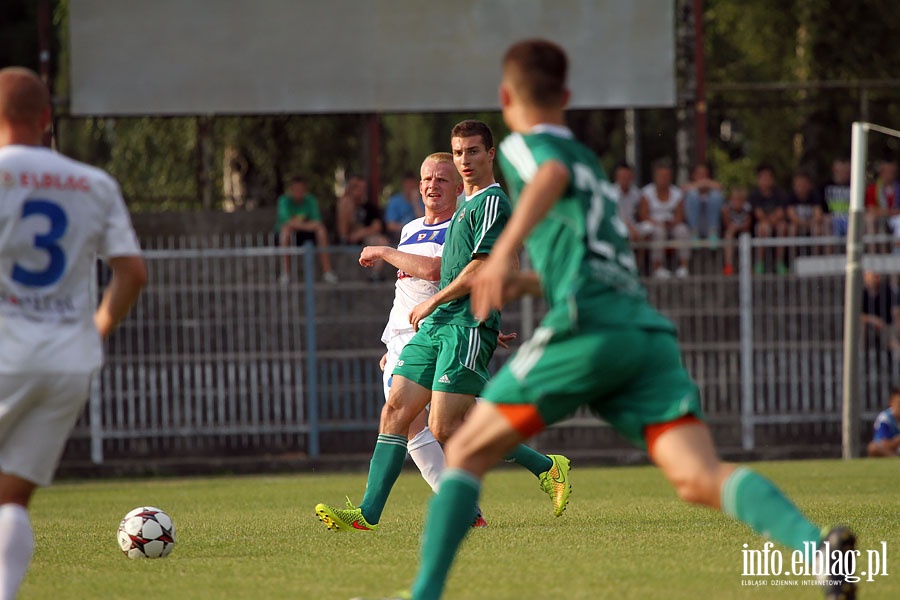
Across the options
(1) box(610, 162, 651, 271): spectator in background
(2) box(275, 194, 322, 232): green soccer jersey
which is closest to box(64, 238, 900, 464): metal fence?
(1) box(610, 162, 651, 271): spectator in background

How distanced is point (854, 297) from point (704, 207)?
3300 millimetres

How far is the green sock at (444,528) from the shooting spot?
16.3 ft

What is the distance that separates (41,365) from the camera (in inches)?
201

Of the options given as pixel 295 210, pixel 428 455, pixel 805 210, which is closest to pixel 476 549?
pixel 428 455

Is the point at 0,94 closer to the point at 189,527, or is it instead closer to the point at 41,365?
the point at 41,365

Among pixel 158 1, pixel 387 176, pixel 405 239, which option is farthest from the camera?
pixel 387 176

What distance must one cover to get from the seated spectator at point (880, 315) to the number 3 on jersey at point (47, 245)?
49.1ft

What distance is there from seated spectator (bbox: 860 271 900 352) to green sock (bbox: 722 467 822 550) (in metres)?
14.1

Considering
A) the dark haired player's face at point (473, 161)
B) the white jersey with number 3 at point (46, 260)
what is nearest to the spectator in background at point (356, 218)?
the dark haired player's face at point (473, 161)

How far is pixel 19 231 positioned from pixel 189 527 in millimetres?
4526

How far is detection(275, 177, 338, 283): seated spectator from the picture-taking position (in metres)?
19.1

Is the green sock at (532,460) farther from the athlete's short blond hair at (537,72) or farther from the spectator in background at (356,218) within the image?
the spectator in background at (356,218)

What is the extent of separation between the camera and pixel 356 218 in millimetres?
20453

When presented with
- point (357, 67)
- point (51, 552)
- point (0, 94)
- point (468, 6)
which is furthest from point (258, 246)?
point (0, 94)
